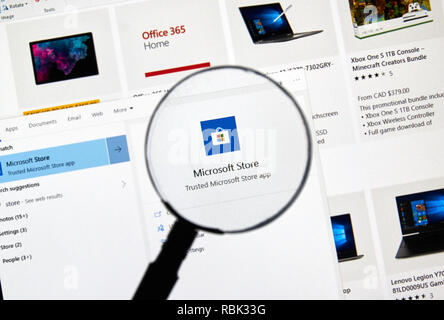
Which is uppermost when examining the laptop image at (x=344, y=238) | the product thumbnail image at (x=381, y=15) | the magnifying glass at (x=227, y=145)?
the product thumbnail image at (x=381, y=15)

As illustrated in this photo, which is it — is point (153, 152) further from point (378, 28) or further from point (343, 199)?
point (378, 28)

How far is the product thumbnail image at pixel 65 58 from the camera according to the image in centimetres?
86

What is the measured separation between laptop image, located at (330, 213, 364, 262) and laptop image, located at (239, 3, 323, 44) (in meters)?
0.48

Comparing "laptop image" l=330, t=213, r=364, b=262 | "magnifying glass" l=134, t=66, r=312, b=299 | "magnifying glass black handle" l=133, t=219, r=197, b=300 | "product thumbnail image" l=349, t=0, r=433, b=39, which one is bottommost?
"laptop image" l=330, t=213, r=364, b=262

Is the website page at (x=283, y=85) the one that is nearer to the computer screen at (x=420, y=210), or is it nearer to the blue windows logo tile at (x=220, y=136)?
the computer screen at (x=420, y=210)

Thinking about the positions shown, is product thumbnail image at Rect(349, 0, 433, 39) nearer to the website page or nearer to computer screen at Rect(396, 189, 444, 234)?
the website page

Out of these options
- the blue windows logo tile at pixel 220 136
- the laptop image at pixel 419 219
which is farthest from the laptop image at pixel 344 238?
the blue windows logo tile at pixel 220 136

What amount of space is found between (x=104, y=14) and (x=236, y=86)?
1.28 ft

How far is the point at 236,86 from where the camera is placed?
0.82 metres

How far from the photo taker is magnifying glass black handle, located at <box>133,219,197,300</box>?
0.51 metres

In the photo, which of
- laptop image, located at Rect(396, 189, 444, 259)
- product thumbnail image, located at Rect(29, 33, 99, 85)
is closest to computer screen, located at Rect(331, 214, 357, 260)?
laptop image, located at Rect(396, 189, 444, 259)

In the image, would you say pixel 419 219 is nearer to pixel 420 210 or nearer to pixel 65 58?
pixel 420 210

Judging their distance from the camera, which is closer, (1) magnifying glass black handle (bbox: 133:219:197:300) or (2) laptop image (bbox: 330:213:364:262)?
(1) magnifying glass black handle (bbox: 133:219:197:300)

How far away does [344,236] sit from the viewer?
0.87m
